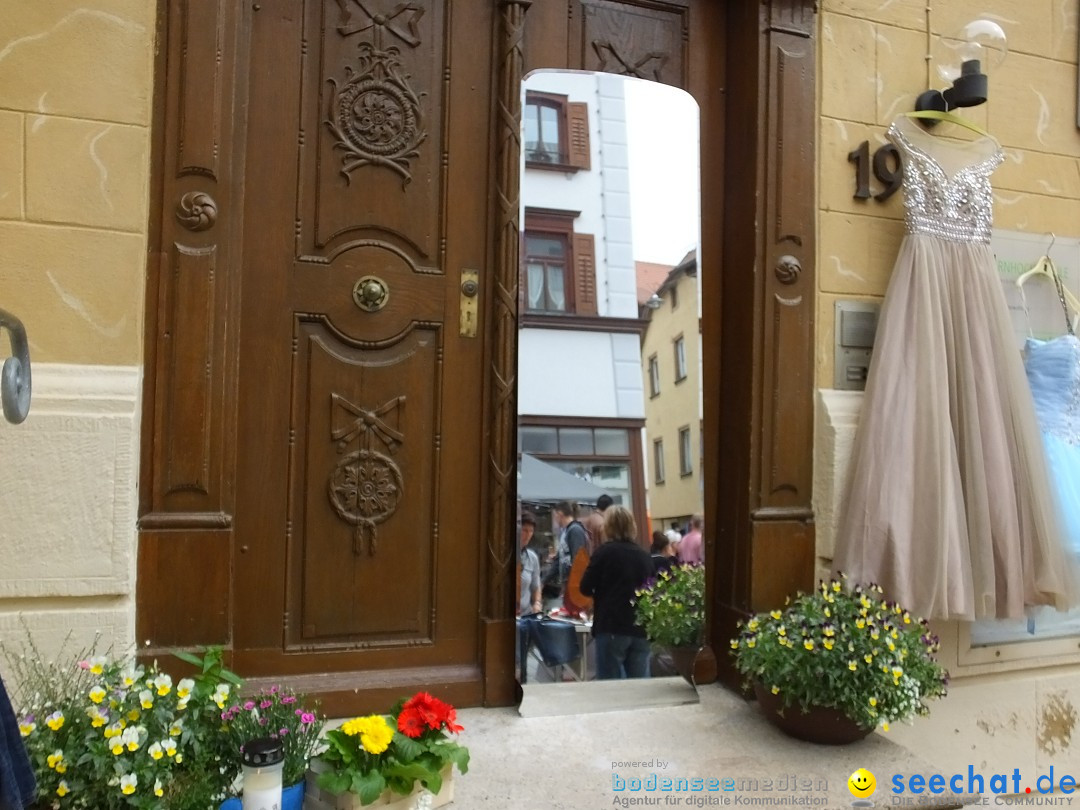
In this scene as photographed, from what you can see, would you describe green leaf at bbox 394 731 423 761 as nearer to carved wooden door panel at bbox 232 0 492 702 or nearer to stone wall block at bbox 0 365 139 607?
carved wooden door panel at bbox 232 0 492 702

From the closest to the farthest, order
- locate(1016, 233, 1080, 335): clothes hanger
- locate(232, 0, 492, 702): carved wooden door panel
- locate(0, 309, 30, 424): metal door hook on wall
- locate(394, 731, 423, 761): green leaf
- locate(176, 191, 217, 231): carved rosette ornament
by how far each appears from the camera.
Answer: locate(0, 309, 30, 424): metal door hook on wall < locate(394, 731, 423, 761): green leaf < locate(176, 191, 217, 231): carved rosette ornament < locate(232, 0, 492, 702): carved wooden door panel < locate(1016, 233, 1080, 335): clothes hanger

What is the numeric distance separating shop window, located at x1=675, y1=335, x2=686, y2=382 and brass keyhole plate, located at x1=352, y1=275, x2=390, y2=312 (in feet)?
2.89

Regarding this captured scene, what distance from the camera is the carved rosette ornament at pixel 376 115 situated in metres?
2.45

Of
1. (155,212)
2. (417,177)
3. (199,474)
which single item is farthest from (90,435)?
(417,177)

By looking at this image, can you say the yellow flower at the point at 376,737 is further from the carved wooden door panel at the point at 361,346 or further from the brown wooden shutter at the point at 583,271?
the brown wooden shutter at the point at 583,271

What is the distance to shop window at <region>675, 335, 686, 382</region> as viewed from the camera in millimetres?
2605

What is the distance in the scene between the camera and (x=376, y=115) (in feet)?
8.12

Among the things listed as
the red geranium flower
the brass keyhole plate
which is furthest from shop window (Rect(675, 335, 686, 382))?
the red geranium flower

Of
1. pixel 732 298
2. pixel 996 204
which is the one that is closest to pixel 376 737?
pixel 732 298

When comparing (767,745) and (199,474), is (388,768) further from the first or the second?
(767,745)

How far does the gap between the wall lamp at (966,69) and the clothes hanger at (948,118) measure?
31 mm

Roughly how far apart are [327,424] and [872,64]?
6.80 feet

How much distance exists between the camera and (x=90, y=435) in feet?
6.72

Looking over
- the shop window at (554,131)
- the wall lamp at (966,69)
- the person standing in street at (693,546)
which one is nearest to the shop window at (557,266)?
the shop window at (554,131)
